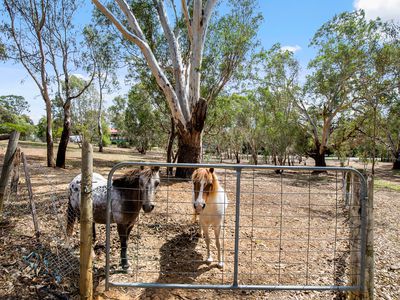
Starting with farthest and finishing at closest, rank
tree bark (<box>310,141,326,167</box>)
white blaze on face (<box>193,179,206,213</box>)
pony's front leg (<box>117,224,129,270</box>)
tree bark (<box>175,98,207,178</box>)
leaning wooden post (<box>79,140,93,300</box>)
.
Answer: tree bark (<box>310,141,326,167</box>)
tree bark (<box>175,98,207,178</box>)
pony's front leg (<box>117,224,129,270</box>)
white blaze on face (<box>193,179,206,213</box>)
leaning wooden post (<box>79,140,93,300</box>)

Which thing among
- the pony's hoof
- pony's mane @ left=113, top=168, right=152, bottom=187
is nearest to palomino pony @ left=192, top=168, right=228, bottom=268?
pony's mane @ left=113, top=168, right=152, bottom=187

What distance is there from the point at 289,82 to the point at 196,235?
19237 millimetres

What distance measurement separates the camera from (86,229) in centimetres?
300

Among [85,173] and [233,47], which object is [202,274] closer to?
[85,173]

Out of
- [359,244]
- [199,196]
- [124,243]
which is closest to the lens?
[359,244]

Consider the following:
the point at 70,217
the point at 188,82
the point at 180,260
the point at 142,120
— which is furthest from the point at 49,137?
the point at 142,120

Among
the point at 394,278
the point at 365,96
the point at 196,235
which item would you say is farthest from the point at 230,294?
the point at 365,96

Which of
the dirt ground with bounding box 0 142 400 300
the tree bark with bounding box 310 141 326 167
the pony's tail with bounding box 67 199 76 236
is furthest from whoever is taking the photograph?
the tree bark with bounding box 310 141 326 167

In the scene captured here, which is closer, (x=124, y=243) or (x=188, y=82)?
(x=124, y=243)

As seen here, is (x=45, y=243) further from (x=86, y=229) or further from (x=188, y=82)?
(x=188, y=82)

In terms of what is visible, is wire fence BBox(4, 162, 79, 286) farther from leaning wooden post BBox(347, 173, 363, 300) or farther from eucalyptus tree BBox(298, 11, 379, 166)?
eucalyptus tree BBox(298, 11, 379, 166)

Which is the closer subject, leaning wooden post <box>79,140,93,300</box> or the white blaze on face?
leaning wooden post <box>79,140,93,300</box>

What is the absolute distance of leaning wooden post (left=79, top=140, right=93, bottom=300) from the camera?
9.75 feet

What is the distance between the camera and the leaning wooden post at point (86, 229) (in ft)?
9.75
